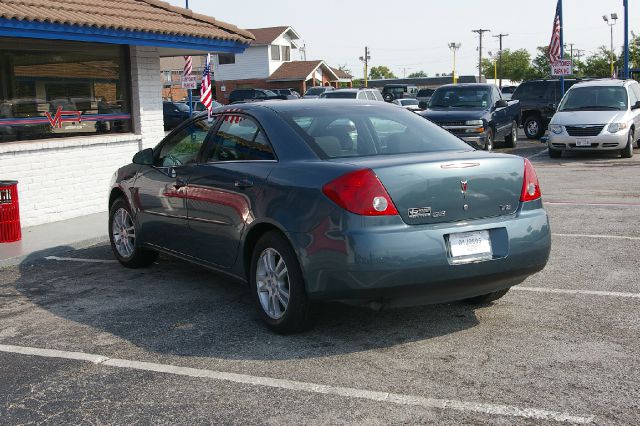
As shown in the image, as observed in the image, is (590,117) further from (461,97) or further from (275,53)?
(275,53)

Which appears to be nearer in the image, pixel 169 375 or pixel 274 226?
pixel 169 375

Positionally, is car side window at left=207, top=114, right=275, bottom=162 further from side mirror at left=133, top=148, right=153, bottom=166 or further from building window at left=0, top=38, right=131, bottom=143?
building window at left=0, top=38, right=131, bottom=143

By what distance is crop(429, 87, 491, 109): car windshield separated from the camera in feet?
68.0

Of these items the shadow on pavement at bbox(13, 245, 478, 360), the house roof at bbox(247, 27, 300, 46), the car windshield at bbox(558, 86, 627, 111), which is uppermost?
the house roof at bbox(247, 27, 300, 46)

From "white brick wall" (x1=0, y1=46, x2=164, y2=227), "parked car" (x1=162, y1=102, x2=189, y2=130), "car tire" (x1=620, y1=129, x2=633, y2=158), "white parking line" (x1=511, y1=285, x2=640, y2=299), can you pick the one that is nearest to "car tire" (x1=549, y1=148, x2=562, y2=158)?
"car tire" (x1=620, y1=129, x2=633, y2=158)

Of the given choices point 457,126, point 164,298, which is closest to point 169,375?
point 164,298

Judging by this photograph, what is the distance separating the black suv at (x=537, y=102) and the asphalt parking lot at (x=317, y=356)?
18.8m

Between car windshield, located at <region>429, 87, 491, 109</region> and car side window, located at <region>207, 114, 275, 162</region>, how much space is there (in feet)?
49.4

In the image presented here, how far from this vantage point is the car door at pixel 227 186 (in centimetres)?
579

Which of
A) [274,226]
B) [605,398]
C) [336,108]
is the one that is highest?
[336,108]

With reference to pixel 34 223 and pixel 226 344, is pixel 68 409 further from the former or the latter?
pixel 34 223

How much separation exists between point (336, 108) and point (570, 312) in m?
2.33

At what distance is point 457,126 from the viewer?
19641 mm

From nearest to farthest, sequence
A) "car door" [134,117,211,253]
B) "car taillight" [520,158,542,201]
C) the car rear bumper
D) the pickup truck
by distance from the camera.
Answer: the car rear bumper
"car taillight" [520,158,542,201]
"car door" [134,117,211,253]
the pickup truck
